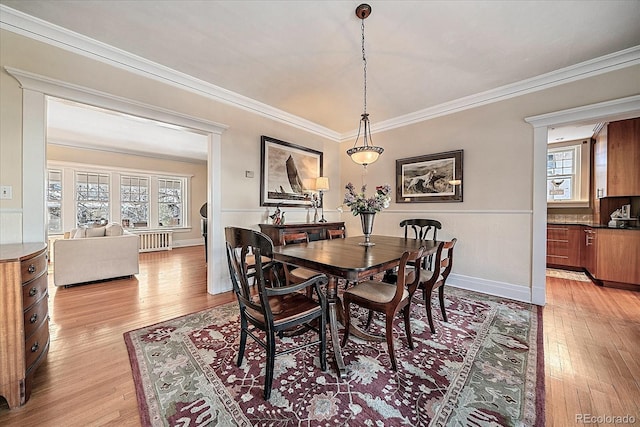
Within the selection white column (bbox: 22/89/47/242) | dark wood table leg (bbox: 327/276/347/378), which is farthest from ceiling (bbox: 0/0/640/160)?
dark wood table leg (bbox: 327/276/347/378)

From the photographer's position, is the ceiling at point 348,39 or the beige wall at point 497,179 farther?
the beige wall at point 497,179

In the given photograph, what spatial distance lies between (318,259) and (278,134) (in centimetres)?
277

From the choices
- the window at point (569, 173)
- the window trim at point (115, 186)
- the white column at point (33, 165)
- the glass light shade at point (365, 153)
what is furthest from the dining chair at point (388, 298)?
the window trim at point (115, 186)

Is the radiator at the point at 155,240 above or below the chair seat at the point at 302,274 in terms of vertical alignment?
below

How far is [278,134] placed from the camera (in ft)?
13.0

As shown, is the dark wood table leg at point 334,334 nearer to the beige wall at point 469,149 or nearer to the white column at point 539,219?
the beige wall at point 469,149

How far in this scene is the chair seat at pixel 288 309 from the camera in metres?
1.55

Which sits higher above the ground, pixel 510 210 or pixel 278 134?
pixel 278 134

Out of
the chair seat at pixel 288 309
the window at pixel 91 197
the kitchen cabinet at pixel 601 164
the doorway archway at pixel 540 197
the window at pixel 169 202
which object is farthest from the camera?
the window at pixel 169 202

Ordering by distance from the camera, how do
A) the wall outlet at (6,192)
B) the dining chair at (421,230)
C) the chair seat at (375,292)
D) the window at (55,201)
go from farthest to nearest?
1. the window at (55,201)
2. the dining chair at (421,230)
3. the wall outlet at (6,192)
4. the chair seat at (375,292)

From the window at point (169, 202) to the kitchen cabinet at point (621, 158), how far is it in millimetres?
9459

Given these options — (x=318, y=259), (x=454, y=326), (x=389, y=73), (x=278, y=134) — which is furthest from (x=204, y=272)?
(x=389, y=73)

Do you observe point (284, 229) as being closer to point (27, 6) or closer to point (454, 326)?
point (454, 326)

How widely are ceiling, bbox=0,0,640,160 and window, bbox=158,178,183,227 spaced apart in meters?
5.26
